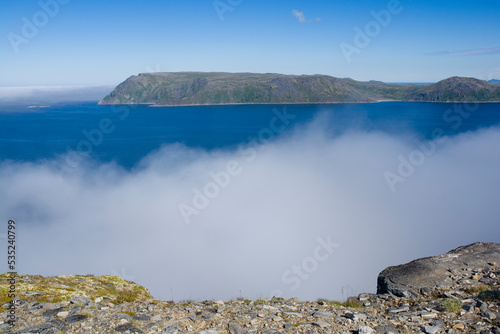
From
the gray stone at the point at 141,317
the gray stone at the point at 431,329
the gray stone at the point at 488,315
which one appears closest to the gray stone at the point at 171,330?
the gray stone at the point at 141,317

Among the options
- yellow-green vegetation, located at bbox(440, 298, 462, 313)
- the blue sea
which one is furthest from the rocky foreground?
the blue sea

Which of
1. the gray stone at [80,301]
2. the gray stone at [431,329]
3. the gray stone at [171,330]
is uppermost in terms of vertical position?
the gray stone at [431,329]

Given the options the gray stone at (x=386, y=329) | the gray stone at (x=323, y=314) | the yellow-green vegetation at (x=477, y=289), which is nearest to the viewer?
Answer: the gray stone at (x=386, y=329)

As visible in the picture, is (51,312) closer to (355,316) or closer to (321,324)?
(321,324)

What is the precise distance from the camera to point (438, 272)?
18.5 metres

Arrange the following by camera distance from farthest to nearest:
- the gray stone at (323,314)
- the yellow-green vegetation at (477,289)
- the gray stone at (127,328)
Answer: the yellow-green vegetation at (477,289), the gray stone at (323,314), the gray stone at (127,328)

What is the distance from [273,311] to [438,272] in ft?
35.2

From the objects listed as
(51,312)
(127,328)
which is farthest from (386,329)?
(51,312)

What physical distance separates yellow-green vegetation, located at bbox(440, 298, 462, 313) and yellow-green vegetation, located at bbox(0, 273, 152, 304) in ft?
47.2

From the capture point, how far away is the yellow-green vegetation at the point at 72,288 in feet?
49.8

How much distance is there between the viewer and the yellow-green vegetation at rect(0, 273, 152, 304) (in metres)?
15.2

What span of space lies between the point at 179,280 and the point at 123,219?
155 feet

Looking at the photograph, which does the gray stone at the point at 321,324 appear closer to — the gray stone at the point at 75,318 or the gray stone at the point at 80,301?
the gray stone at the point at 75,318

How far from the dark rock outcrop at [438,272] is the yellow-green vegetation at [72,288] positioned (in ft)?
45.7
